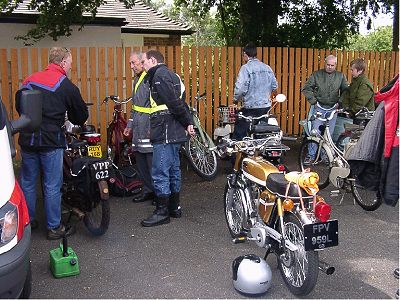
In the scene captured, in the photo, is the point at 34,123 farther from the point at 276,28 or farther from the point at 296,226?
the point at 276,28

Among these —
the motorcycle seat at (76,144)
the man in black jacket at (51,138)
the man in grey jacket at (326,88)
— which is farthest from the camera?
the man in grey jacket at (326,88)

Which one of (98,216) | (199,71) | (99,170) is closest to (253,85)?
(199,71)

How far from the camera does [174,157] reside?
5715 mm

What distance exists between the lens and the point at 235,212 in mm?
5082

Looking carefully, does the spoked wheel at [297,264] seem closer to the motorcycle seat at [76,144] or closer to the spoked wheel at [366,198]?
the spoked wheel at [366,198]

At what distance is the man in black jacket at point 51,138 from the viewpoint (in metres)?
5.01

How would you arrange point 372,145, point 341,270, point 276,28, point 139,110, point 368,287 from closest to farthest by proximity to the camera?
point 372,145, point 368,287, point 341,270, point 139,110, point 276,28

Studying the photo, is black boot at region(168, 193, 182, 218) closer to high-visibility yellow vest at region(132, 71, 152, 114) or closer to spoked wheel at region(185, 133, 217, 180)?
high-visibility yellow vest at region(132, 71, 152, 114)

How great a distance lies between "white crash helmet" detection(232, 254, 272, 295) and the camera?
12.8 feet

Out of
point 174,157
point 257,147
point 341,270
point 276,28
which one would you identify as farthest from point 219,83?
point 341,270

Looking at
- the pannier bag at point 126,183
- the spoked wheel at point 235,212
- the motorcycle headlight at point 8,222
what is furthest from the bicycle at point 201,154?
the motorcycle headlight at point 8,222

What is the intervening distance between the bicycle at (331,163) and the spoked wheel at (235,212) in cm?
161

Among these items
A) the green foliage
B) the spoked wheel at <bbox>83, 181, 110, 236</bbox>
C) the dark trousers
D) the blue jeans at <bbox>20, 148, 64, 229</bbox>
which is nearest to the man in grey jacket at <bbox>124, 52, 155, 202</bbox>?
the dark trousers

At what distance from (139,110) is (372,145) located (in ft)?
10.2
